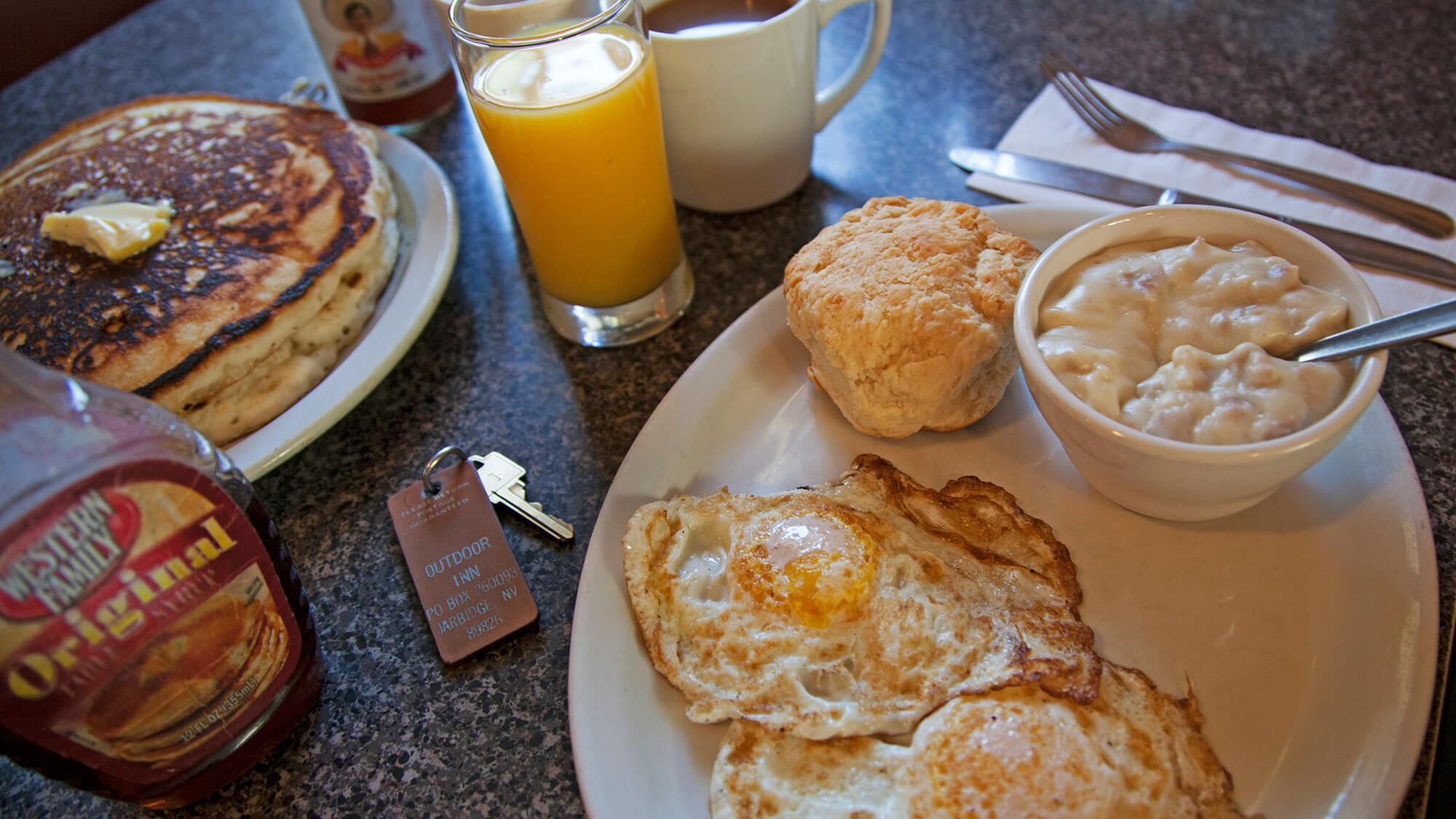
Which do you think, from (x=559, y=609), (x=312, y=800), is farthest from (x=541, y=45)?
(x=312, y=800)

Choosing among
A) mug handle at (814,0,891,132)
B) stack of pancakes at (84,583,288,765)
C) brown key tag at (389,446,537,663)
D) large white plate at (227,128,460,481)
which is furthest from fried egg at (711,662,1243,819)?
mug handle at (814,0,891,132)

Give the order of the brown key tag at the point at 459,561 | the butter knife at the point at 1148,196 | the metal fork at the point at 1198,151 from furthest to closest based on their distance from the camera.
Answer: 1. the metal fork at the point at 1198,151
2. the butter knife at the point at 1148,196
3. the brown key tag at the point at 459,561

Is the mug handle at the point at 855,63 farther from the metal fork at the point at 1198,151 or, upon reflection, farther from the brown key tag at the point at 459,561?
the brown key tag at the point at 459,561

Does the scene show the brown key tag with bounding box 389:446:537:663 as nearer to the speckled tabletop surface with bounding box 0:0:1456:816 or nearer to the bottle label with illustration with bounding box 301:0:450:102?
the speckled tabletop surface with bounding box 0:0:1456:816

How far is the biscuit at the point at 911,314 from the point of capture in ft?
3.57

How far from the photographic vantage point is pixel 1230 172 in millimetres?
1540

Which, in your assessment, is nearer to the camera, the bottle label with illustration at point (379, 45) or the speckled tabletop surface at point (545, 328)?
the speckled tabletop surface at point (545, 328)

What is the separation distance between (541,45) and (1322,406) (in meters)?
1.03

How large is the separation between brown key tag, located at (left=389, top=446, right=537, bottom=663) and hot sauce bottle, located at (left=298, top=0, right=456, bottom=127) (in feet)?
3.47

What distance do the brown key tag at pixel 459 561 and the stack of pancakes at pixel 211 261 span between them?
281 mm

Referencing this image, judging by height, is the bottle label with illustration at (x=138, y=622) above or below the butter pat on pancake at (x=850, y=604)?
above

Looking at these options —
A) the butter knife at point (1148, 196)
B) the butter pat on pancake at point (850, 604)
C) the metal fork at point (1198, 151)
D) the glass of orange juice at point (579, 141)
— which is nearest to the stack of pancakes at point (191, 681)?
the butter pat on pancake at point (850, 604)

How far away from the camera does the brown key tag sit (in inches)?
42.4

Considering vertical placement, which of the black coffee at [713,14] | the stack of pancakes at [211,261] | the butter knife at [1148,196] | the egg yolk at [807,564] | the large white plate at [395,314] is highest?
the black coffee at [713,14]
